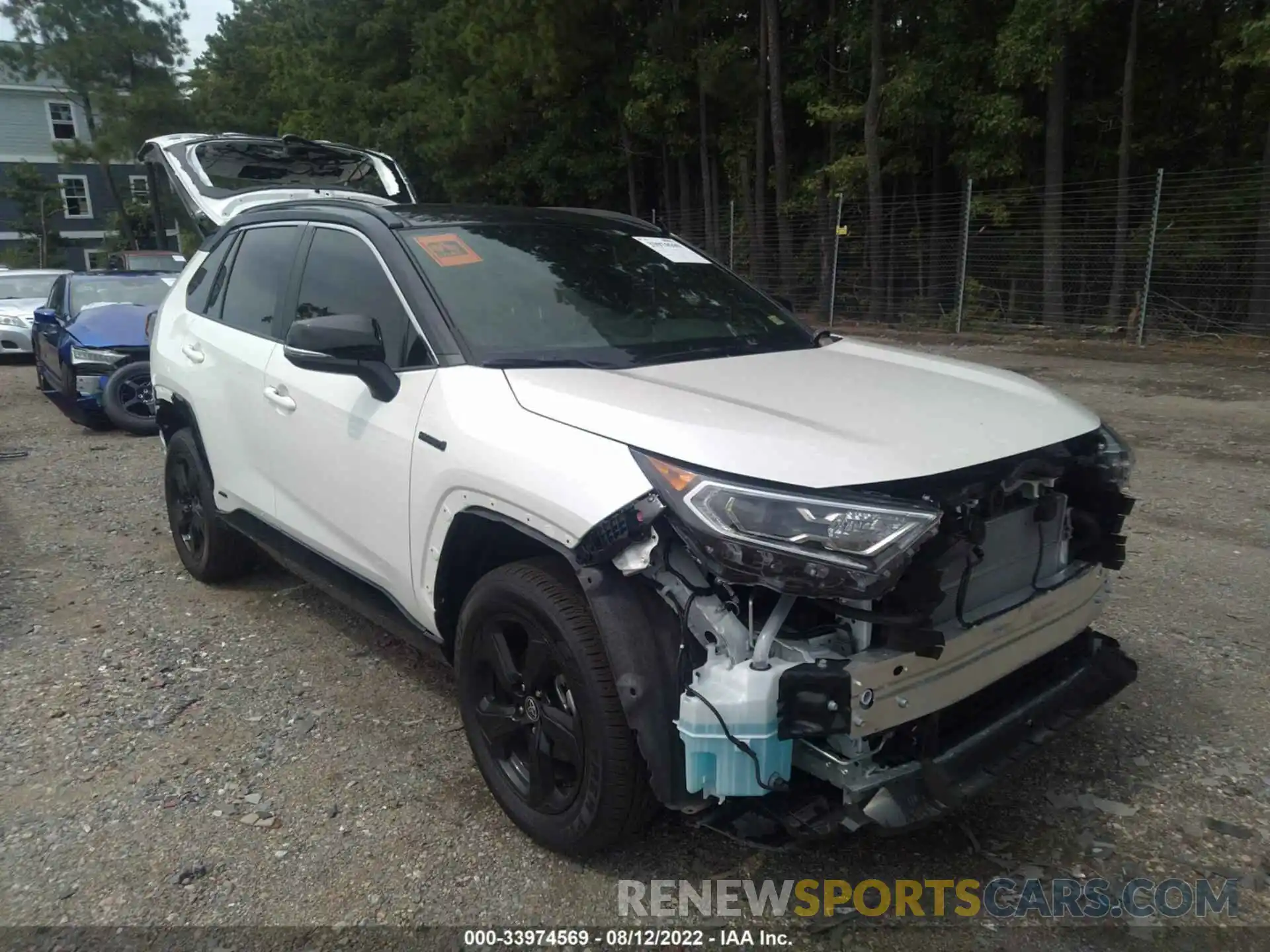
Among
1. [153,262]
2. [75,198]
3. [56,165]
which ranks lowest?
[153,262]

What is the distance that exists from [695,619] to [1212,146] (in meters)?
18.4

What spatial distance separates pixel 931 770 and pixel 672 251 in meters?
2.53

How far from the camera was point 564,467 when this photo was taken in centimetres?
246

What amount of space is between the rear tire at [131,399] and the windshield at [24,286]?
894 cm

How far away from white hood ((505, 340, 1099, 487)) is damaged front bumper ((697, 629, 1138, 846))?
0.65 m

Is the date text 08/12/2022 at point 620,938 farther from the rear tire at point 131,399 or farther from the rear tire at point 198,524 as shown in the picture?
the rear tire at point 131,399

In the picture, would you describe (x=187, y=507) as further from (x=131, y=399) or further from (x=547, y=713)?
(x=131, y=399)

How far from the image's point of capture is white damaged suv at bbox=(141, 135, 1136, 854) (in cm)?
219

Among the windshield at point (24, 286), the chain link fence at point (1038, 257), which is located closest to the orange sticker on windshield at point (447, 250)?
the chain link fence at point (1038, 257)

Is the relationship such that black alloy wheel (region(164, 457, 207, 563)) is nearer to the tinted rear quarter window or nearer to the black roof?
the tinted rear quarter window

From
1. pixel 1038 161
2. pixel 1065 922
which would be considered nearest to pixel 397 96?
pixel 1038 161

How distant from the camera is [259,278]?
432cm

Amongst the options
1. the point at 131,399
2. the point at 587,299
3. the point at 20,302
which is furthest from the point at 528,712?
the point at 20,302

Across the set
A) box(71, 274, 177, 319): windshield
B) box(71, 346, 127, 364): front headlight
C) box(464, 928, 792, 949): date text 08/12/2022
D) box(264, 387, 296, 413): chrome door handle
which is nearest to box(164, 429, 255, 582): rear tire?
box(264, 387, 296, 413): chrome door handle
